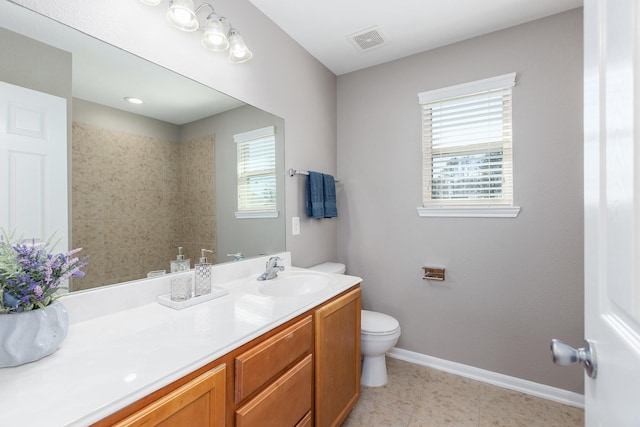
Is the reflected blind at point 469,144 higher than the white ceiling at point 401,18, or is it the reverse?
the white ceiling at point 401,18

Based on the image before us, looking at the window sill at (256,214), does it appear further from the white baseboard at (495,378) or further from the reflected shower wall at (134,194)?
the white baseboard at (495,378)

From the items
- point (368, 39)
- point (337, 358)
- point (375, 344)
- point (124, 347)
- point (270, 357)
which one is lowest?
point (375, 344)

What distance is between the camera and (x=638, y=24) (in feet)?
1.23

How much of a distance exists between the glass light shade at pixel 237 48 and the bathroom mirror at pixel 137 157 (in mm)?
213

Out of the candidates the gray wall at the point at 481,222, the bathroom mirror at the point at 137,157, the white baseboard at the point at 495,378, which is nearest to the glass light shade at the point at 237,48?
the bathroom mirror at the point at 137,157

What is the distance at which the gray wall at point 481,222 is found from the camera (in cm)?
182

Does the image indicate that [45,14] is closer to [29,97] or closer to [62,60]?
[62,60]

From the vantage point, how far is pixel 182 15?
1.28 m

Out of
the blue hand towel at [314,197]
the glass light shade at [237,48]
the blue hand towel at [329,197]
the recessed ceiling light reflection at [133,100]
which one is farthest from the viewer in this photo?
the blue hand towel at [329,197]

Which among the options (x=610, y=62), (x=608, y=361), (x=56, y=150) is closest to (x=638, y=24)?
(x=610, y=62)

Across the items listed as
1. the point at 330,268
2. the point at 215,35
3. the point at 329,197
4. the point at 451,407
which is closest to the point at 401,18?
the point at 215,35

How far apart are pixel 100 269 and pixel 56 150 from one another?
0.45 meters

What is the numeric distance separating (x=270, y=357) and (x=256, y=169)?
115 cm

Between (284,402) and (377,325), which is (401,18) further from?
(284,402)
